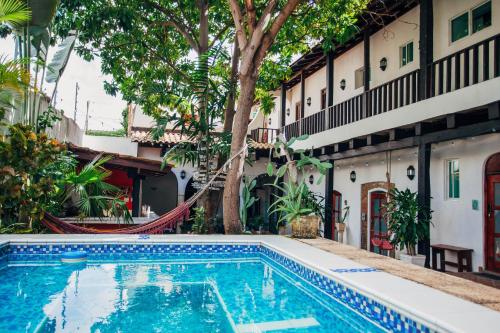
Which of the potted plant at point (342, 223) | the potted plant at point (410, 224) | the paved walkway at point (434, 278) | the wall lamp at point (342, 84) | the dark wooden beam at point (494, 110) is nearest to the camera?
the paved walkway at point (434, 278)

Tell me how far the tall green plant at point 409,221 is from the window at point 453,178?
0.66 metres

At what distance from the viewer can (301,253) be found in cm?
581

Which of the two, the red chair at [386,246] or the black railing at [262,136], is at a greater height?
the black railing at [262,136]

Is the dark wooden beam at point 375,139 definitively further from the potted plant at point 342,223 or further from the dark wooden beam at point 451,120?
the potted plant at point 342,223

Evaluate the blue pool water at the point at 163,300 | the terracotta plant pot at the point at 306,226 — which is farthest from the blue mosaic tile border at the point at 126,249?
the terracotta plant pot at the point at 306,226

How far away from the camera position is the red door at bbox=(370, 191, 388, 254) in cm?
1060

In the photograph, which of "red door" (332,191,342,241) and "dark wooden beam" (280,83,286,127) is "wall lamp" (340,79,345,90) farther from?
"red door" (332,191,342,241)

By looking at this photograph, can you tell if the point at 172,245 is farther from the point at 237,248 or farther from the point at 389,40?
the point at 389,40

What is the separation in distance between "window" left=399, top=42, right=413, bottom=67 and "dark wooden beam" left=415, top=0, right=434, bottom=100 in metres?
1.66

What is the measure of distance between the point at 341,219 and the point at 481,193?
539cm

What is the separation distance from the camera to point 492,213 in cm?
730

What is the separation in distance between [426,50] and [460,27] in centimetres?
113

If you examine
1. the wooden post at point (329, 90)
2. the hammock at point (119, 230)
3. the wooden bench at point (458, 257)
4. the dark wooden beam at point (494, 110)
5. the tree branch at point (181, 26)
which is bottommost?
the wooden bench at point (458, 257)

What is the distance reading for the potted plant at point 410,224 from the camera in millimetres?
7738
